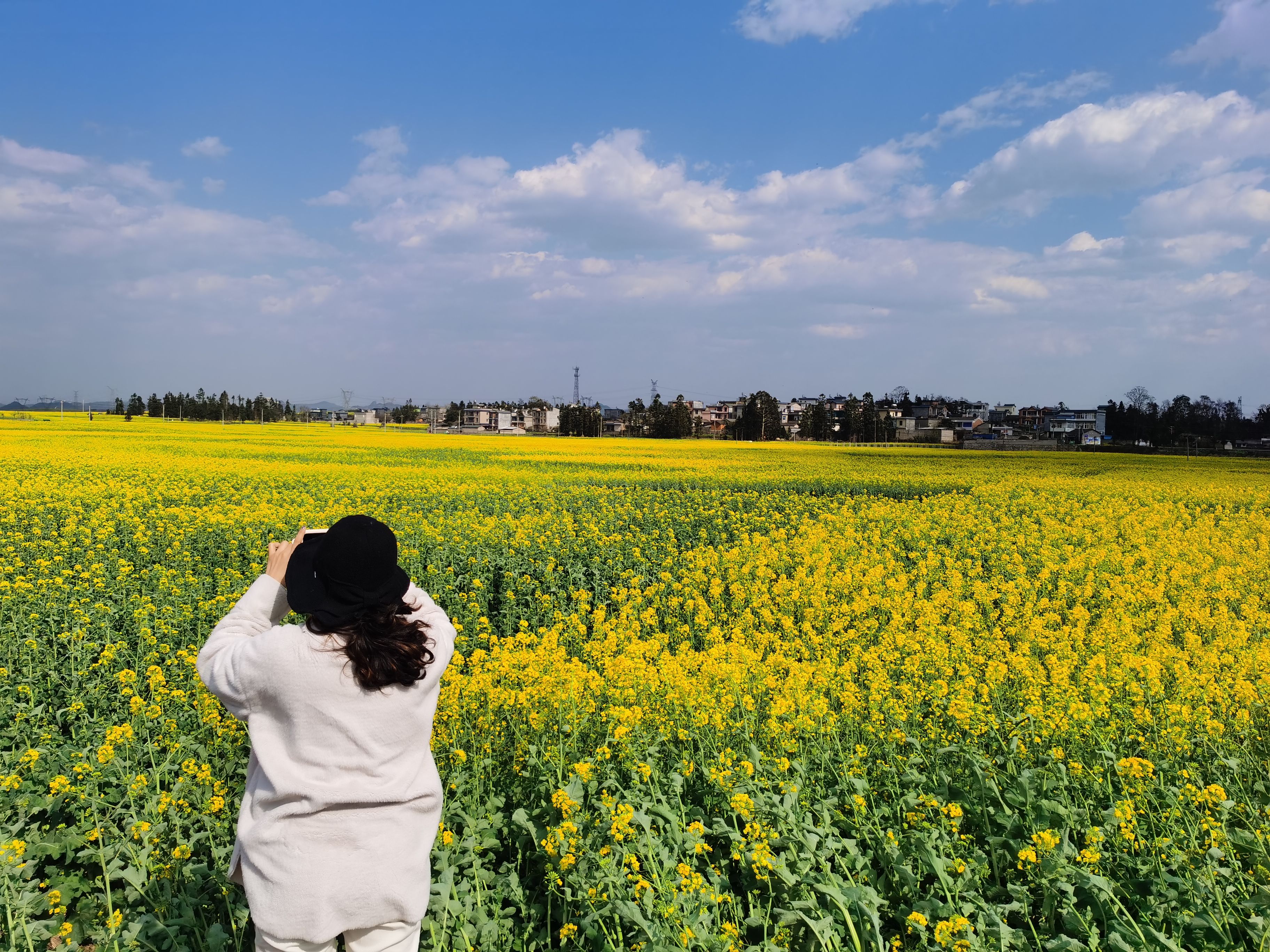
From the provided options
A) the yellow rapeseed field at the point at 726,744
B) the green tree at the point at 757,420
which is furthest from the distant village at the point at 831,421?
the yellow rapeseed field at the point at 726,744

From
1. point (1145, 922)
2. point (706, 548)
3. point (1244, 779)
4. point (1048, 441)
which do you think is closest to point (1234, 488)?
point (706, 548)

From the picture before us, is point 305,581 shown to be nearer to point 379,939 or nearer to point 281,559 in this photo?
point 281,559

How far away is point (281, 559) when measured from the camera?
2.44 meters

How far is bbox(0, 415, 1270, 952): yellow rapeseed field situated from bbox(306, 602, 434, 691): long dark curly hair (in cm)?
143

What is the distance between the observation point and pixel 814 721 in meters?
5.15

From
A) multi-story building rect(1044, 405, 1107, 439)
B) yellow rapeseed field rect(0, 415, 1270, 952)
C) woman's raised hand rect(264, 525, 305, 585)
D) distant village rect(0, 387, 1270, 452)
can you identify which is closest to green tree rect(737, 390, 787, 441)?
distant village rect(0, 387, 1270, 452)

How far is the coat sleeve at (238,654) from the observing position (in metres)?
2.17

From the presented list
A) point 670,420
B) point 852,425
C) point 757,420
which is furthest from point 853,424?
point 670,420

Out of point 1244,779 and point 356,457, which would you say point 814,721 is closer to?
point 1244,779

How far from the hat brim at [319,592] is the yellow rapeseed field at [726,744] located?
5.31 feet

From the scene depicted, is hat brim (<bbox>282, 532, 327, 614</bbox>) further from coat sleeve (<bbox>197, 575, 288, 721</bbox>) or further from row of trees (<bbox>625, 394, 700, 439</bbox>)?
row of trees (<bbox>625, 394, 700, 439</bbox>)

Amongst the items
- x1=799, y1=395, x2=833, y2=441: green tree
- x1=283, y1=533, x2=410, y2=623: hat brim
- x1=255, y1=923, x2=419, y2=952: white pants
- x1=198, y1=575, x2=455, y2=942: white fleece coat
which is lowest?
x1=255, y1=923, x2=419, y2=952: white pants

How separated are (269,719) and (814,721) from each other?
3.84 metres

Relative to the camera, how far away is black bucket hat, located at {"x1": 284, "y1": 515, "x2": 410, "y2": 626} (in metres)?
2.12
